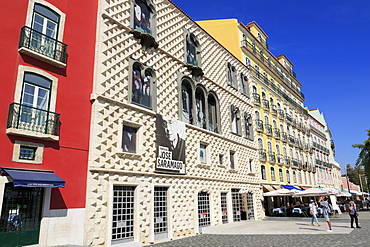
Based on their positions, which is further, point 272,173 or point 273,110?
point 273,110

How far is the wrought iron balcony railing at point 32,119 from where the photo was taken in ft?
29.0

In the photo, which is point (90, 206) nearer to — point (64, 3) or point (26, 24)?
point (26, 24)

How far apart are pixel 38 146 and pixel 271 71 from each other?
28311 millimetres

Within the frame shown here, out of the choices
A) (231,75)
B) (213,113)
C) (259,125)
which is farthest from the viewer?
(259,125)

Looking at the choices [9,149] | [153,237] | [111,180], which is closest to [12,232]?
[9,149]

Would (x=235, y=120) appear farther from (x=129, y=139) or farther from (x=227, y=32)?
(x=129, y=139)

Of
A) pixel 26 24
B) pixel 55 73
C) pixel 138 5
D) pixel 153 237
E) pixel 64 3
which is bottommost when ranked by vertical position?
pixel 153 237

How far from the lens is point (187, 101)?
17641 millimetres

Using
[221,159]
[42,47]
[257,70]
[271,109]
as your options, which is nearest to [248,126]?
[221,159]

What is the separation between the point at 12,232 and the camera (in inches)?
331

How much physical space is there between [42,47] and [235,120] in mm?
16063

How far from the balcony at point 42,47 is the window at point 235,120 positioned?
14.5 m

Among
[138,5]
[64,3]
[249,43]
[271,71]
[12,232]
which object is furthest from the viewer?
[271,71]

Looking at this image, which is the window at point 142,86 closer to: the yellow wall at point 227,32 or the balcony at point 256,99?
the balcony at point 256,99
